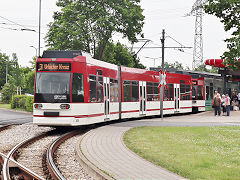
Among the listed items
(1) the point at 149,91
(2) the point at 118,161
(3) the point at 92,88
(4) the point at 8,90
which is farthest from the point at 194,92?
(4) the point at 8,90

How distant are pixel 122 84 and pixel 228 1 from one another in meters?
9.41

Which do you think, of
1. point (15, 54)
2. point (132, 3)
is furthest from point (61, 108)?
point (15, 54)

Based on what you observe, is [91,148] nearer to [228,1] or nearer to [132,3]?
[228,1]

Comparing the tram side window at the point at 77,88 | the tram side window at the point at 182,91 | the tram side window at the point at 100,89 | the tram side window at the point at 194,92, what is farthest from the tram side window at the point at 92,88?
the tram side window at the point at 194,92

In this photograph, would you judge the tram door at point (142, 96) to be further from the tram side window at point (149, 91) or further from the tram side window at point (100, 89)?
the tram side window at point (100, 89)

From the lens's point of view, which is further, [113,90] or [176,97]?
[176,97]

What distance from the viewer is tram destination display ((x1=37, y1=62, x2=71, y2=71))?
15078 millimetres

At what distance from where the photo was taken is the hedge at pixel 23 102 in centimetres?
3547

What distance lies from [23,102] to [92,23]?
36.8ft

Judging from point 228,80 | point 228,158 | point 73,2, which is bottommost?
point 228,158

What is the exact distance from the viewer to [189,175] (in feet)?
23.4

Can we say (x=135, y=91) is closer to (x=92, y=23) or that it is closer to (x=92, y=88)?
(x=92, y=88)

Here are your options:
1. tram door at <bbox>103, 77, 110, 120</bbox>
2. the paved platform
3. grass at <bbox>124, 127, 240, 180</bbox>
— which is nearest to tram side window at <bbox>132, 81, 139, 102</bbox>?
tram door at <bbox>103, 77, 110, 120</bbox>

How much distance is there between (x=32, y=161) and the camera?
9.30 meters
